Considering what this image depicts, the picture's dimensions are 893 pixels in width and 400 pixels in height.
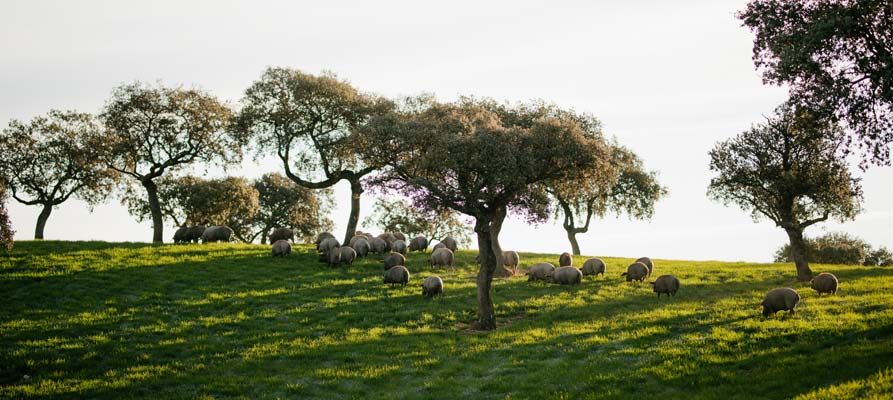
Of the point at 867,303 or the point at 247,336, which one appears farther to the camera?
the point at 867,303

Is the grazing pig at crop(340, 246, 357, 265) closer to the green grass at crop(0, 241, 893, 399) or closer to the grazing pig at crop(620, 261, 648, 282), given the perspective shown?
the green grass at crop(0, 241, 893, 399)

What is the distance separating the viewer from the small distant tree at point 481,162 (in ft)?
101

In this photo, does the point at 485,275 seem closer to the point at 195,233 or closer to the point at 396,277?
the point at 396,277

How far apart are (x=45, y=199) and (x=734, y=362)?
2424 inches

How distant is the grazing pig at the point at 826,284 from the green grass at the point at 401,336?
48.9 inches

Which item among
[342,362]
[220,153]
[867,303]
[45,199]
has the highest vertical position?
[220,153]

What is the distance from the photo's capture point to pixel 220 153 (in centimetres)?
5856

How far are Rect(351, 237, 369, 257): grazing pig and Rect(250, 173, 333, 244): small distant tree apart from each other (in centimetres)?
3098

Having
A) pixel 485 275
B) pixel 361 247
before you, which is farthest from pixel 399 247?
pixel 485 275

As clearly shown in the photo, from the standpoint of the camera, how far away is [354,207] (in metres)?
55.8

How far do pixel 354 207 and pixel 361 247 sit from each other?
27.7 ft

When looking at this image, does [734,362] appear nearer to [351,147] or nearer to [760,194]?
[351,147]

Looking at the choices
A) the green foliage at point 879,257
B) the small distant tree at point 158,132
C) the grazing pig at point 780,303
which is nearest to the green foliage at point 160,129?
the small distant tree at point 158,132

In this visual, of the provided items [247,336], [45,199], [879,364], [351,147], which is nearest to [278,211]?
[45,199]
